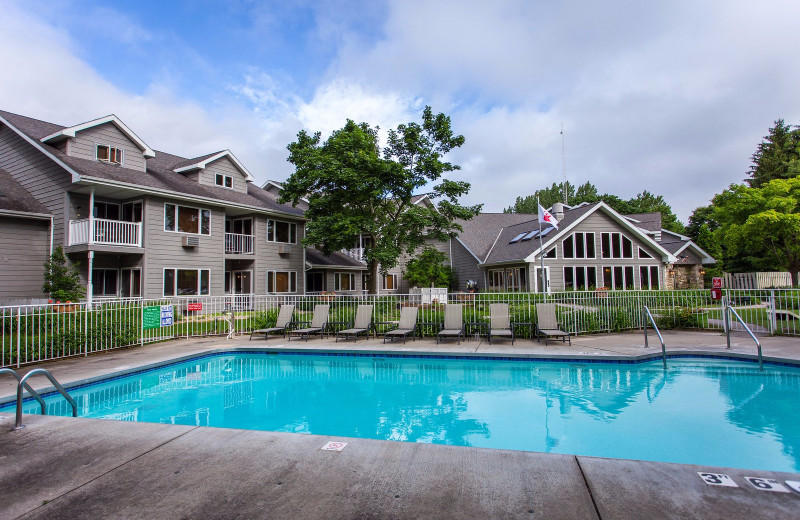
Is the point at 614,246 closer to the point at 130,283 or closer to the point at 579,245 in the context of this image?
the point at 579,245

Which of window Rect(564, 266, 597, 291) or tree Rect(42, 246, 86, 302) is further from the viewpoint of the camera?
window Rect(564, 266, 597, 291)

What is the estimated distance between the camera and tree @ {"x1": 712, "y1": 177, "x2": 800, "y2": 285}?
1997 cm

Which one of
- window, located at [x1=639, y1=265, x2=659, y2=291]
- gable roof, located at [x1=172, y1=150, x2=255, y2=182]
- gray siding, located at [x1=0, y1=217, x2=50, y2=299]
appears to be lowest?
window, located at [x1=639, y1=265, x2=659, y2=291]

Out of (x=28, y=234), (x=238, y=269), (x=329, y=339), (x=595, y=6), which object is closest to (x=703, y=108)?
(x=595, y=6)

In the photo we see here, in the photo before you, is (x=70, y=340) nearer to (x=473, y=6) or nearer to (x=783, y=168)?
(x=473, y=6)

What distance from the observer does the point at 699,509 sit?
267 centimetres

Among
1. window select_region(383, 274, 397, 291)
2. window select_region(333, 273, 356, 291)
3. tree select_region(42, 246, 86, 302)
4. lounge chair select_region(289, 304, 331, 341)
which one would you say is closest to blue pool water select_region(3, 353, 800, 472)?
lounge chair select_region(289, 304, 331, 341)

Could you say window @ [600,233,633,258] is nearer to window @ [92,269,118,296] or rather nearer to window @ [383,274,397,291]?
window @ [383,274,397,291]

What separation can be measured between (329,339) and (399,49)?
377 inches

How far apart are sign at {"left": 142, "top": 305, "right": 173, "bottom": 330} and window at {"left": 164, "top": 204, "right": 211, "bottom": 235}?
26.4 ft

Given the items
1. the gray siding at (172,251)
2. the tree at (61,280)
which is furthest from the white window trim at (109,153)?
the tree at (61,280)

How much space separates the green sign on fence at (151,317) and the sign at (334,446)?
32.8ft

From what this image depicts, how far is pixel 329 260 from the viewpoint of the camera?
89.2 feet

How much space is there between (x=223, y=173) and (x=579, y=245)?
67.3ft
